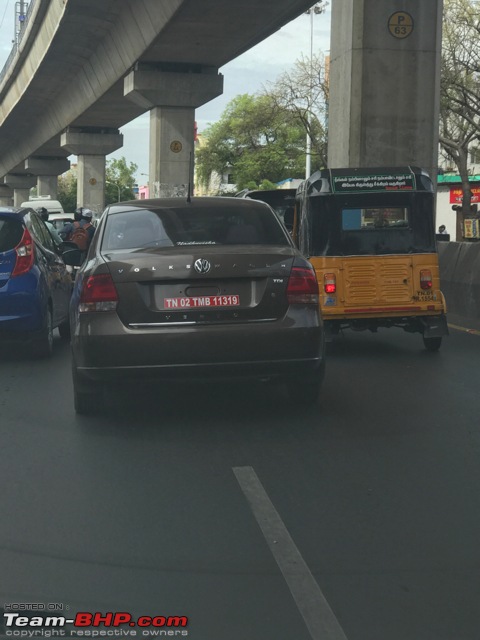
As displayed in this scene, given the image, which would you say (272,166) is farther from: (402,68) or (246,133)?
(402,68)

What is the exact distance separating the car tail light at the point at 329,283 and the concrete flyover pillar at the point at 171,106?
22.8m

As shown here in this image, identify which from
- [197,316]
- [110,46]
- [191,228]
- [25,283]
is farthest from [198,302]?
[110,46]

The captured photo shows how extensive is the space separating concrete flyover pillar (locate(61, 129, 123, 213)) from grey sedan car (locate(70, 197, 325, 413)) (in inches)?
1799

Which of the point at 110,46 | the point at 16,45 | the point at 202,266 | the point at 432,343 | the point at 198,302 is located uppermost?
the point at 16,45

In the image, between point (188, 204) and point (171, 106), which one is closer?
point (188, 204)

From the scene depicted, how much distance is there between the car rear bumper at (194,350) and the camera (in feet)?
24.7

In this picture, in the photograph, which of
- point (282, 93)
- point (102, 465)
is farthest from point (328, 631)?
point (282, 93)

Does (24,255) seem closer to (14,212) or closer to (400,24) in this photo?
(14,212)

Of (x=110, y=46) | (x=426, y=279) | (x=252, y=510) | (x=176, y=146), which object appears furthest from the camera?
(x=176, y=146)

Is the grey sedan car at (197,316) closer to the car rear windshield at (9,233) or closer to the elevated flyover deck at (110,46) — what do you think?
the car rear windshield at (9,233)

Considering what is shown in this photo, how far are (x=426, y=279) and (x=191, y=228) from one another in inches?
179

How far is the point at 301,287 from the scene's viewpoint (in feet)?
25.5

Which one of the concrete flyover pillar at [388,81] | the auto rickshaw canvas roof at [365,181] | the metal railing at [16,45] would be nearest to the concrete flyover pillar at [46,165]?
the metal railing at [16,45]

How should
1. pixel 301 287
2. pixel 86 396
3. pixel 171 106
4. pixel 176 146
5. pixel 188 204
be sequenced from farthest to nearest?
1. pixel 176 146
2. pixel 171 106
3. pixel 188 204
4. pixel 86 396
5. pixel 301 287
